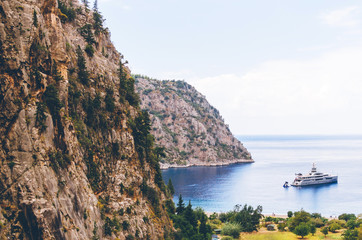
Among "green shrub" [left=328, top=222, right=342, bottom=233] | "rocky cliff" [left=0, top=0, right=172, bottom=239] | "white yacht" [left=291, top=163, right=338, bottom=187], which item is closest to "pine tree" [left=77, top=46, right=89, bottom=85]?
"rocky cliff" [left=0, top=0, right=172, bottom=239]

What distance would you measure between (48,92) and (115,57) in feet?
118

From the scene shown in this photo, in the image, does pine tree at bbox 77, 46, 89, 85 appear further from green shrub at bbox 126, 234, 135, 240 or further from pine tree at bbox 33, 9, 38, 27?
green shrub at bbox 126, 234, 135, 240

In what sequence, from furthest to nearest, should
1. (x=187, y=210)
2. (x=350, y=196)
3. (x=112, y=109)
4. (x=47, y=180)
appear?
(x=350, y=196)
(x=187, y=210)
(x=112, y=109)
(x=47, y=180)

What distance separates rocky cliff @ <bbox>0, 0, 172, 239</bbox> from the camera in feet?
94.2

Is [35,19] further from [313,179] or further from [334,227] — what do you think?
[313,179]

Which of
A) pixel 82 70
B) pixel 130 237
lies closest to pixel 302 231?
pixel 130 237

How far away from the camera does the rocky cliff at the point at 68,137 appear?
28719 millimetres

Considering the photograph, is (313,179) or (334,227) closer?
(334,227)

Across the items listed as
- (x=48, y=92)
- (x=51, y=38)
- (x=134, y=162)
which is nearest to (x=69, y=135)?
(x=48, y=92)

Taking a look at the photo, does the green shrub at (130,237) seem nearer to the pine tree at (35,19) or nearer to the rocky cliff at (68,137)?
the rocky cliff at (68,137)

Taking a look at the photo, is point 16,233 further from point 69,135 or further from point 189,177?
point 189,177

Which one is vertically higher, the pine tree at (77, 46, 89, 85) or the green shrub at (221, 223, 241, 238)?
the pine tree at (77, 46, 89, 85)

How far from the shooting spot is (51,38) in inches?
1481

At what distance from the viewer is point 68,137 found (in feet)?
121
